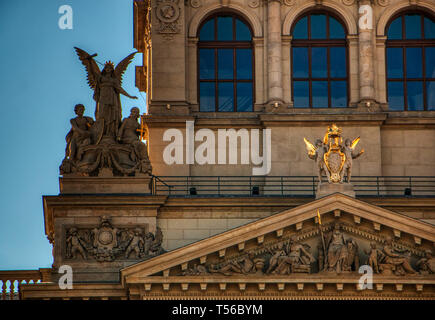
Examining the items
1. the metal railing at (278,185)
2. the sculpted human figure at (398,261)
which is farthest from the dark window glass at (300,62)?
the sculpted human figure at (398,261)

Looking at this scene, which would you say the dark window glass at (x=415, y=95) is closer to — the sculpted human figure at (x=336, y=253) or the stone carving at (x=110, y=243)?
the sculpted human figure at (x=336, y=253)

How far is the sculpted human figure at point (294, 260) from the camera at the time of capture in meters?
46.8

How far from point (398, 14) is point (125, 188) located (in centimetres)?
1318

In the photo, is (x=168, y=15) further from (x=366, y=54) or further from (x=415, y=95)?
(x=415, y=95)

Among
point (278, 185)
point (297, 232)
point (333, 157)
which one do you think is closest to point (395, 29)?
point (278, 185)

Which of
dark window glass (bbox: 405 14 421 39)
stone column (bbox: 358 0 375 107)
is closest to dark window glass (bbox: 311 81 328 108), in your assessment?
stone column (bbox: 358 0 375 107)

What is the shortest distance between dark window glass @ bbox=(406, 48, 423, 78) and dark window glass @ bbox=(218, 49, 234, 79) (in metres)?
6.23

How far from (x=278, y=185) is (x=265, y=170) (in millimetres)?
1708

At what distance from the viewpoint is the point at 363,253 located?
47.1 metres

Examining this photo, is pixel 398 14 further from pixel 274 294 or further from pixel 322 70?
pixel 274 294

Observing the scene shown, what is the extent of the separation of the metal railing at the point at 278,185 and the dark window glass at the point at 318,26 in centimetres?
589

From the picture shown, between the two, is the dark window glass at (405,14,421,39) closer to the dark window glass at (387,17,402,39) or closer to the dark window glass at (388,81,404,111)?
the dark window glass at (387,17,402,39)

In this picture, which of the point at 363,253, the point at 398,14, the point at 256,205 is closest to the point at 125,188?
the point at 256,205
